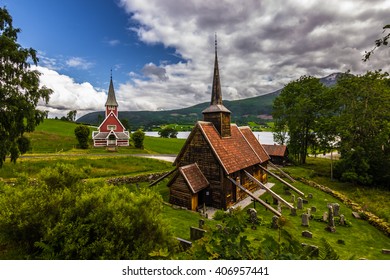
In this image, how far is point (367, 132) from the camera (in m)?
24.7

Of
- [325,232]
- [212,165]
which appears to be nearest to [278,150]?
[212,165]

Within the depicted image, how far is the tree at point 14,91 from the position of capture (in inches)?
467

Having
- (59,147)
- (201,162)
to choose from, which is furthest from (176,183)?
(59,147)

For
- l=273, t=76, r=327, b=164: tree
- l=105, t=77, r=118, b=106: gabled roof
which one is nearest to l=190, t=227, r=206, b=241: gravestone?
l=273, t=76, r=327, b=164: tree

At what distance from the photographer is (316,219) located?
14750 mm

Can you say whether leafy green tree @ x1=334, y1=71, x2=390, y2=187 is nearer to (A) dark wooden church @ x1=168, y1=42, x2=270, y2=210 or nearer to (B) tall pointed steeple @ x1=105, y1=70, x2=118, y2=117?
(A) dark wooden church @ x1=168, y1=42, x2=270, y2=210

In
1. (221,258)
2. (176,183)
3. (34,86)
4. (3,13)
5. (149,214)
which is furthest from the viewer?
(176,183)

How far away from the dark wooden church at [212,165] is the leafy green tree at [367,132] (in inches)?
560

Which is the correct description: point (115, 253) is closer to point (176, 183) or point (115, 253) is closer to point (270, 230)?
point (270, 230)

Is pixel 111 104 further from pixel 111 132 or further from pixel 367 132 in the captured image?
pixel 367 132

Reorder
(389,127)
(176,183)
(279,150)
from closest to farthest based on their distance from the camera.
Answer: (176,183) < (389,127) < (279,150)

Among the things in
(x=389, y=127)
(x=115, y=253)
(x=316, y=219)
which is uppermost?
(x=389, y=127)

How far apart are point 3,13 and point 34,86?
172 inches

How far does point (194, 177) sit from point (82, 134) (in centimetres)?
3120
